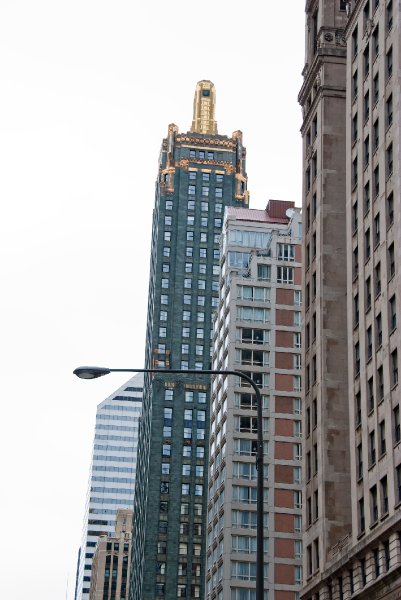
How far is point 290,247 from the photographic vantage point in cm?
13175

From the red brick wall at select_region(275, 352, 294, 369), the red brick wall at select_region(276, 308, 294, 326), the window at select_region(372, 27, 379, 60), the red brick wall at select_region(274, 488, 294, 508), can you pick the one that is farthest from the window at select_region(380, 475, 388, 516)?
the red brick wall at select_region(276, 308, 294, 326)

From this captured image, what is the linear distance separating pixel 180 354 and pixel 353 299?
107649mm

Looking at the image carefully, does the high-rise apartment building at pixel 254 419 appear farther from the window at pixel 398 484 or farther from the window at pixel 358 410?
the window at pixel 398 484

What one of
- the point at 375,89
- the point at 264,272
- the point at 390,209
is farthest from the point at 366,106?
the point at 264,272

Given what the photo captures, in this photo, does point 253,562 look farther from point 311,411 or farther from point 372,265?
point 372,265

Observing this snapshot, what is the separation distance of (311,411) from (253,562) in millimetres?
41313

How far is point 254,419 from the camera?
122m

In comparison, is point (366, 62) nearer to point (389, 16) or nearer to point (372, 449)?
point (389, 16)

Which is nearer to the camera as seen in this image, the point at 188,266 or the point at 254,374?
the point at 254,374

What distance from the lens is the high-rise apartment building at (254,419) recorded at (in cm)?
11538

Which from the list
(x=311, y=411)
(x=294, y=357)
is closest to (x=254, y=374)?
(x=294, y=357)

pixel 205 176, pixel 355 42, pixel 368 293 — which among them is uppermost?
pixel 205 176

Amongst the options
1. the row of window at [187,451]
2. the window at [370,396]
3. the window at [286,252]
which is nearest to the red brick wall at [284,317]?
the window at [286,252]

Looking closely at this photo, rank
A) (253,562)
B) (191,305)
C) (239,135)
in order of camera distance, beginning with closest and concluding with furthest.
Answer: (253,562) → (191,305) → (239,135)
